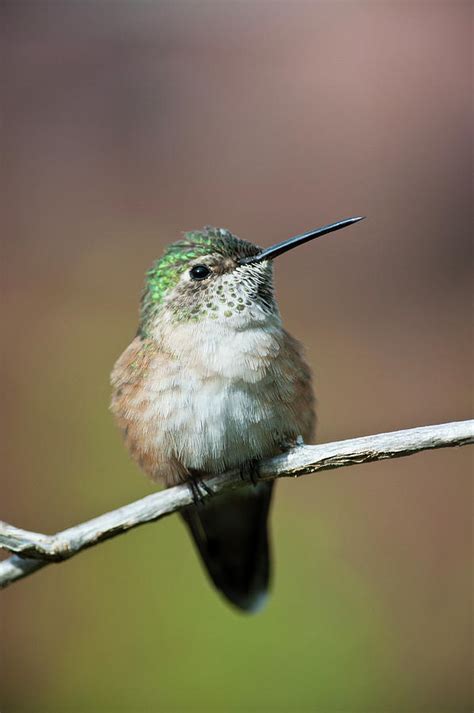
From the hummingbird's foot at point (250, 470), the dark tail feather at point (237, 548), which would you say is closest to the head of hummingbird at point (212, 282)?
the hummingbird's foot at point (250, 470)

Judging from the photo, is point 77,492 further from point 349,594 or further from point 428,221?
point 428,221

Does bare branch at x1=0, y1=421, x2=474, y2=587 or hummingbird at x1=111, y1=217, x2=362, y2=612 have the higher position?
hummingbird at x1=111, y1=217, x2=362, y2=612

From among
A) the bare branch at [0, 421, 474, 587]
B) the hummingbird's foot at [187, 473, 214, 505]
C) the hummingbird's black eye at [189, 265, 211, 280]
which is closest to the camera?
the bare branch at [0, 421, 474, 587]

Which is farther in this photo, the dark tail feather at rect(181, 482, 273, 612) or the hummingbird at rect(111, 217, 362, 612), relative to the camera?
the dark tail feather at rect(181, 482, 273, 612)

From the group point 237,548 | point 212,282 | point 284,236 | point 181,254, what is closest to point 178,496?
point 212,282

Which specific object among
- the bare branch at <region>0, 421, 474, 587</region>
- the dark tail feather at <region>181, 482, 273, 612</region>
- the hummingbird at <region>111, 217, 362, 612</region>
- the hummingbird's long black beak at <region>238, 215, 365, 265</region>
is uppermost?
the hummingbird's long black beak at <region>238, 215, 365, 265</region>

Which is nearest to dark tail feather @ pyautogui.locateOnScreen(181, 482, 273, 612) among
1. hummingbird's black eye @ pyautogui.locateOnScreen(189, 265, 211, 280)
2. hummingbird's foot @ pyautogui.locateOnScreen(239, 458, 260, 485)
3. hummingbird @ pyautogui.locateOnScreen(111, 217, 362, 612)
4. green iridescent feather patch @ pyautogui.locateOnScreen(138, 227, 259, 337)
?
hummingbird @ pyautogui.locateOnScreen(111, 217, 362, 612)

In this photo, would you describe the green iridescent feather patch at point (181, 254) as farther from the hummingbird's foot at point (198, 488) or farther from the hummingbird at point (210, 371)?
the hummingbird's foot at point (198, 488)

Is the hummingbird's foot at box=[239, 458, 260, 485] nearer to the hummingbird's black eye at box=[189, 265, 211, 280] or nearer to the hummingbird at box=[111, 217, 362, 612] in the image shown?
the hummingbird at box=[111, 217, 362, 612]
